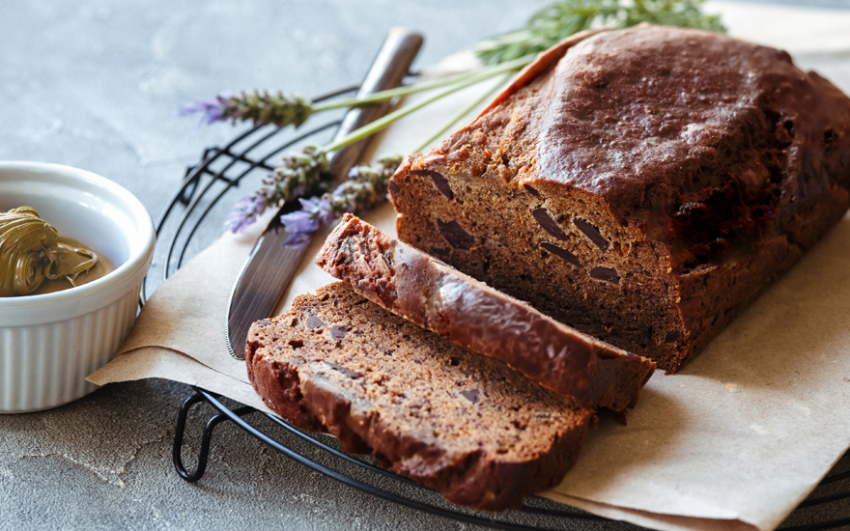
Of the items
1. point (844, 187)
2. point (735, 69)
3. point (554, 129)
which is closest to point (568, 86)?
point (554, 129)

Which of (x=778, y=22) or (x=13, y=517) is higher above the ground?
(x=778, y=22)

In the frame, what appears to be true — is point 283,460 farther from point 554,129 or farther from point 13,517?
point 554,129

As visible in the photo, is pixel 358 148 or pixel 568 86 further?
pixel 358 148

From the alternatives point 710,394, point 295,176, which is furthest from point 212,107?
point 710,394

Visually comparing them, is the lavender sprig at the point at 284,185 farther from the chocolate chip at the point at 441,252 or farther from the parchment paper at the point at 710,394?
the chocolate chip at the point at 441,252

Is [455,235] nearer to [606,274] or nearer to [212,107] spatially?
[606,274]

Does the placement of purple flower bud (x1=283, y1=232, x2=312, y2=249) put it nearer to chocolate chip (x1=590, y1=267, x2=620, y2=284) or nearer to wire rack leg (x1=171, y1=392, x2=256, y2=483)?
wire rack leg (x1=171, y1=392, x2=256, y2=483)
